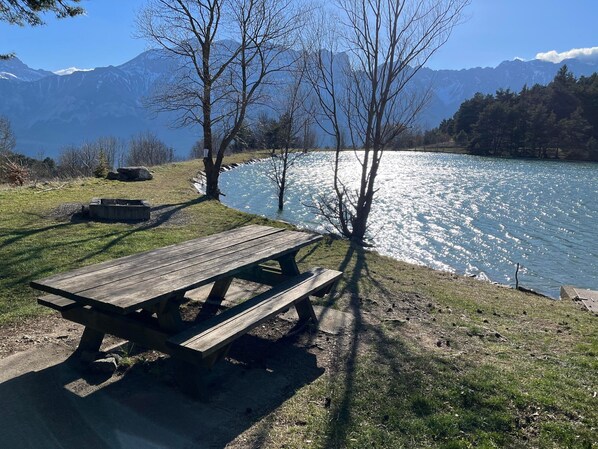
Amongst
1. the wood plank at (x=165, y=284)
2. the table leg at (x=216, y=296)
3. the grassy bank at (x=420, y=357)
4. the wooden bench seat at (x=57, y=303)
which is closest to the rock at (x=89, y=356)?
the wooden bench seat at (x=57, y=303)

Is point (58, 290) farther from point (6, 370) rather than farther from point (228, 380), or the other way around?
point (228, 380)

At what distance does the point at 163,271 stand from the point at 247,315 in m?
0.76

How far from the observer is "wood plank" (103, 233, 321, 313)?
293 centimetres

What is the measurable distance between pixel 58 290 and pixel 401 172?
38598 millimetres

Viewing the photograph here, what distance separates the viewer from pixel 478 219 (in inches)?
773

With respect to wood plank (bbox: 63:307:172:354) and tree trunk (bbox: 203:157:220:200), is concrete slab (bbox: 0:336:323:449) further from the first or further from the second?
tree trunk (bbox: 203:157:220:200)

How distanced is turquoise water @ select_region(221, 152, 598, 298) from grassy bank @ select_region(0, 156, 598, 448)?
5.28m

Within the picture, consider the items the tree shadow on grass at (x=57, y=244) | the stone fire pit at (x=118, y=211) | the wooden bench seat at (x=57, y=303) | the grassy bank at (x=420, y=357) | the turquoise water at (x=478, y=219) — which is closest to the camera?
the grassy bank at (x=420, y=357)

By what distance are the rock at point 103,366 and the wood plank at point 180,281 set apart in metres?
0.81

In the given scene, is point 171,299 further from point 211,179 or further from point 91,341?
point 211,179

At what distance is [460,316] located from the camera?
5.63 meters

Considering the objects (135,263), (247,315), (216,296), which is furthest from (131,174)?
(247,315)

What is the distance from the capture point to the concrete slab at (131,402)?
2812 millimetres

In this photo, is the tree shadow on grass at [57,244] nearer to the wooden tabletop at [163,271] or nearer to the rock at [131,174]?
the wooden tabletop at [163,271]
